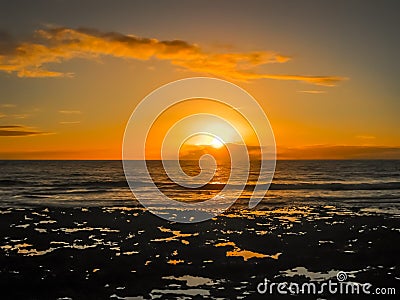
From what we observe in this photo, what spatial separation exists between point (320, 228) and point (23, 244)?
49.6 ft

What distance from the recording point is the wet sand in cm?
1328

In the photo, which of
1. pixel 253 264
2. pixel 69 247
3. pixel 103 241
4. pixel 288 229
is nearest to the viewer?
pixel 253 264

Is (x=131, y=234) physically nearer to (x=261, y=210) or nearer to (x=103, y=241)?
(x=103, y=241)

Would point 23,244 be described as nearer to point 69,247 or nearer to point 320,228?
point 69,247

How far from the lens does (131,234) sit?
21.4 m

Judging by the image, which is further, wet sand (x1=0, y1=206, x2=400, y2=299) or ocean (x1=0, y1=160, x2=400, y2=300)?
wet sand (x1=0, y1=206, x2=400, y2=299)

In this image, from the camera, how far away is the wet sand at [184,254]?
43.6 feet

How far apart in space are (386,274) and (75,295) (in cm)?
1017

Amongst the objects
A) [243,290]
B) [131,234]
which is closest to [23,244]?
[131,234]

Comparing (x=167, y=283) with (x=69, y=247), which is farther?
(x=69, y=247)

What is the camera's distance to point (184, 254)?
56.9ft

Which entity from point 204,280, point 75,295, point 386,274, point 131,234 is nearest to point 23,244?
point 131,234

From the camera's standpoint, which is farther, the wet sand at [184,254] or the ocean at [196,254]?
the wet sand at [184,254]

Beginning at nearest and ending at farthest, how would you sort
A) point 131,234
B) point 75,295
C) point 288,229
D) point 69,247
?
1. point 75,295
2. point 69,247
3. point 131,234
4. point 288,229
